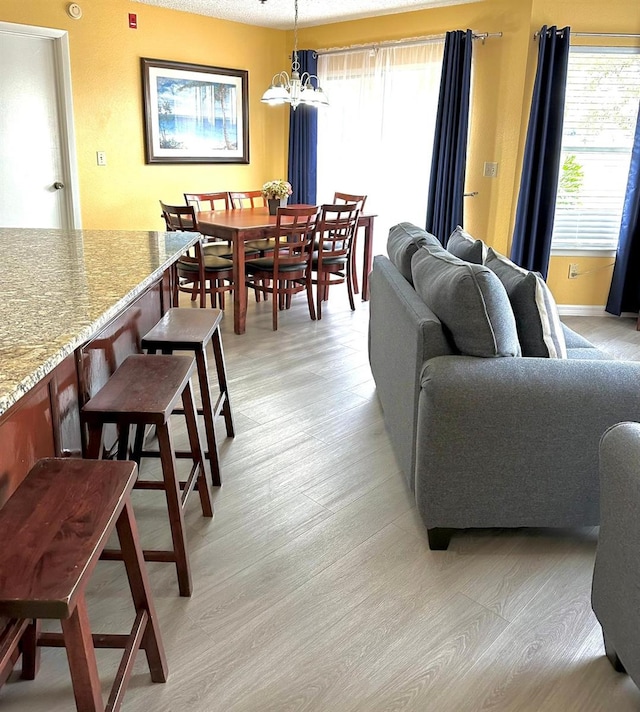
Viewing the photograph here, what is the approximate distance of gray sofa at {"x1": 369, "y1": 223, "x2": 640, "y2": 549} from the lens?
194 cm

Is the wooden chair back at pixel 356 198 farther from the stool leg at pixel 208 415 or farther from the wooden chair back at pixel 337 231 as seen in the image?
the stool leg at pixel 208 415

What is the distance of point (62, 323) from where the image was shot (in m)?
1.38

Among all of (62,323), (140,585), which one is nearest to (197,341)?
(62,323)

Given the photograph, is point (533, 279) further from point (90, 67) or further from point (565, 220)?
point (90, 67)

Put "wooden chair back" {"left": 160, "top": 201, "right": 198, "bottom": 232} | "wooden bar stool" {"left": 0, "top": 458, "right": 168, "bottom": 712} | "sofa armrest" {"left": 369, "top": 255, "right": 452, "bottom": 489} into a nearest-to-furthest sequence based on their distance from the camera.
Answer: "wooden bar stool" {"left": 0, "top": 458, "right": 168, "bottom": 712} < "sofa armrest" {"left": 369, "top": 255, "right": 452, "bottom": 489} < "wooden chair back" {"left": 160, "top": 201, "right": 198, "bottom": 232}

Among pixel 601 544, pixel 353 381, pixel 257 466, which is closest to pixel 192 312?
pixel 257 466

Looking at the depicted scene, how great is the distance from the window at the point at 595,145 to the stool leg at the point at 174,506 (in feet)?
14.2

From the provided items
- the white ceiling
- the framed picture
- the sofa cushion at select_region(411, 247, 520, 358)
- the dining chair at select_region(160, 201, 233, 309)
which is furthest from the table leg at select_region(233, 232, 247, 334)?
the sofa cushion at select_region(411, 247, 520, 358)

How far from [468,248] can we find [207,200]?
10.1ft

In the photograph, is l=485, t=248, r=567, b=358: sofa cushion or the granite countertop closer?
the granite countertop

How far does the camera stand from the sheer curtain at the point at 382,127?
18.0ft

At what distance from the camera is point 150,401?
1758 millimetres

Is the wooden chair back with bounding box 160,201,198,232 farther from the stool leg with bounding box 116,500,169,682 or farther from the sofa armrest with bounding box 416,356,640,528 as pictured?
the stool leg with bounding box 116,500,169,682

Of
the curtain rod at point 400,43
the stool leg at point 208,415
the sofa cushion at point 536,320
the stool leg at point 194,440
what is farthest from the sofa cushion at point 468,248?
the curtain rod at point 400,43
